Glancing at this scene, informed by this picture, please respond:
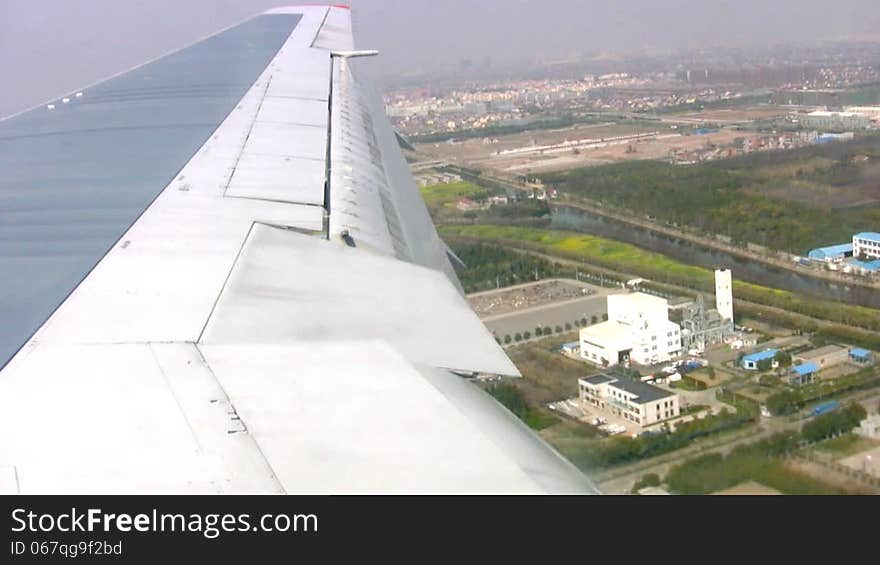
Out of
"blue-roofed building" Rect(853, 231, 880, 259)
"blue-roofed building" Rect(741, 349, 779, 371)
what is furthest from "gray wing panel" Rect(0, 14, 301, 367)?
"blue-roofed building" Rect(853, 231, 880, 259)

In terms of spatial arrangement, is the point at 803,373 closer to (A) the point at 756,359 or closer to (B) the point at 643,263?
(A) the point at 756,359

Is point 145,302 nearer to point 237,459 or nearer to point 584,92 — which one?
point 237,459

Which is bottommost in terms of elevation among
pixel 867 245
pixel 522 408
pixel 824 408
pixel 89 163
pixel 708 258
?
pixel 708 258

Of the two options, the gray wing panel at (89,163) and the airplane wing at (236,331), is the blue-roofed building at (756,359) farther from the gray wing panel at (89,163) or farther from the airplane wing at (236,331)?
the airplane wing at (236,331)

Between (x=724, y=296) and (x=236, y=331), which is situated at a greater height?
(x=236, y=331)

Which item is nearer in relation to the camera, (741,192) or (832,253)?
(832,253)

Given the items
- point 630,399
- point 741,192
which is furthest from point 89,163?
point 741,192

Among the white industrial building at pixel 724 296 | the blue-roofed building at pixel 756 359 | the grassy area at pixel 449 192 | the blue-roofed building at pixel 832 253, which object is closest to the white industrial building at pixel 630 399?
the blue-roofed building at pixel 756 359
